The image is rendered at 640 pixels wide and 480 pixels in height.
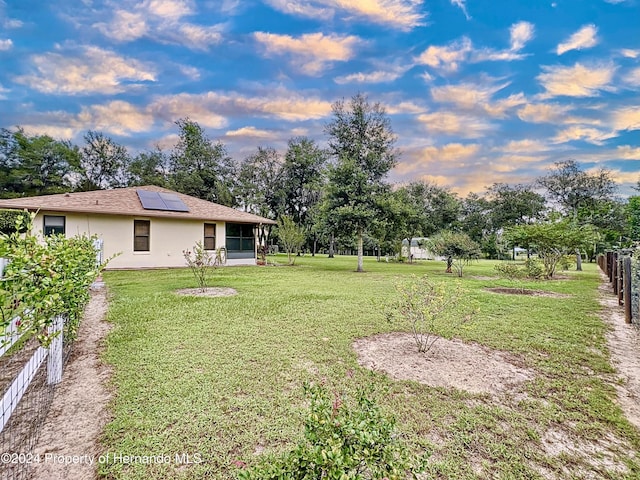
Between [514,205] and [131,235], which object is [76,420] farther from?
[514,205]

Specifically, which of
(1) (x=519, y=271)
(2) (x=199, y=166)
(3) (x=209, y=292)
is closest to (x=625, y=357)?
(1) (x=519, y=271)

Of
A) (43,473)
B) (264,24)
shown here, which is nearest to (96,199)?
(264,24)

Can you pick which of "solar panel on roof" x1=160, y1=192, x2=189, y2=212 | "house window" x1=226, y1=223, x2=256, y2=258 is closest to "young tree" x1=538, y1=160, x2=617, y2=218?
"house window" x1=226, y1=223, x2=256, y2=258

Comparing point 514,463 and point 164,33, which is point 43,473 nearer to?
point 514,463

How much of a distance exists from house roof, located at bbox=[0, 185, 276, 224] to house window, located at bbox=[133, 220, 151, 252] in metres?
0.65

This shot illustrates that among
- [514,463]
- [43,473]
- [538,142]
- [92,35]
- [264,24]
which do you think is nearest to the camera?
[43,473]

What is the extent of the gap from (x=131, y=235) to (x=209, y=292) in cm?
786

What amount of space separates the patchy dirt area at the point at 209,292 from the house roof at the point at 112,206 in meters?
6.64

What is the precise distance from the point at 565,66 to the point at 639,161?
1032cm

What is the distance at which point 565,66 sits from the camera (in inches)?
379

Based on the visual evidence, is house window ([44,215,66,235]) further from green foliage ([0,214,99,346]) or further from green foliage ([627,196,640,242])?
green foliage ([627,196,640,242])

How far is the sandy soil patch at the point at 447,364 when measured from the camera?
3.09 metres

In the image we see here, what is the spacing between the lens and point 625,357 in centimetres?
390

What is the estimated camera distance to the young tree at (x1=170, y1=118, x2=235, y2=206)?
27.6 meters
